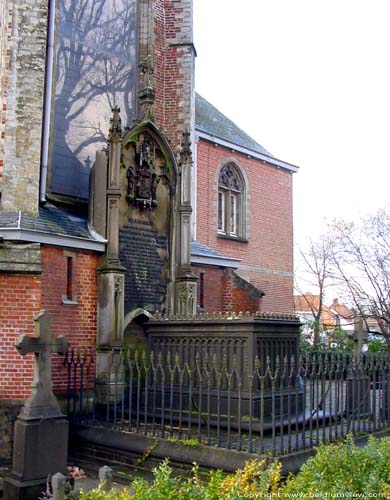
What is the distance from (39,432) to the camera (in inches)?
300

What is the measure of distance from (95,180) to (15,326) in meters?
3.26

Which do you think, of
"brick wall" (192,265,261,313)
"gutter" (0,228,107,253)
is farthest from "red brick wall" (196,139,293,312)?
"gutter" (0,228,107,253)

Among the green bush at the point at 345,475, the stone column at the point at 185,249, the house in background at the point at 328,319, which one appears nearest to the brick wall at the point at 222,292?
the house in background at the point at 328,319

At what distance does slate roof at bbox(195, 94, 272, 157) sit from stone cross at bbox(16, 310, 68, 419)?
15.0 m

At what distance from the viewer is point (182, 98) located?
15031mm

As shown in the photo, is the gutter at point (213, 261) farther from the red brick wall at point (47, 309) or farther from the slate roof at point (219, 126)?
the slate roof at point (219, 126)

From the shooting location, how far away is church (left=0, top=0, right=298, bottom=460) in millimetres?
10156

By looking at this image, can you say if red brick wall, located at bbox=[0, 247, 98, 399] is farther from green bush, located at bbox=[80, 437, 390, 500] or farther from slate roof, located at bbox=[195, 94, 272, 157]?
slate roof, located at bbox=[195, 94, 272, 157]

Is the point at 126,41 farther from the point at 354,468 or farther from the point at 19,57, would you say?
the point at 354,468

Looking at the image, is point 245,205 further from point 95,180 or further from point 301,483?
point 301,483

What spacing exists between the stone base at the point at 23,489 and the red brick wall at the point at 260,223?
579 inches

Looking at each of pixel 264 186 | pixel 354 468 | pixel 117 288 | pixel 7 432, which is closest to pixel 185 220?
pixel 117 288

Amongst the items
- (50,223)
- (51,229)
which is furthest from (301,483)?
(50,223)

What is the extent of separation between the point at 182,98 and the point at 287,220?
13011 mm
